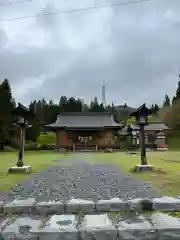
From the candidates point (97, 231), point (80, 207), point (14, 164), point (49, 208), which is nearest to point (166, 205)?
point (80, 207)

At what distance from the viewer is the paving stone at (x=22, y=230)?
3875 mm

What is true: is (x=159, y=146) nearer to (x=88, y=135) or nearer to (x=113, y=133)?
(x=113, y=133)

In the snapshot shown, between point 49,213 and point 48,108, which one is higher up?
point 48,108

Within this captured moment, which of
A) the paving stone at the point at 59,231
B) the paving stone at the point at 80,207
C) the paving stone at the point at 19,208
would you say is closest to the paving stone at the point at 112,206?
the paving stone at the point at 80,207

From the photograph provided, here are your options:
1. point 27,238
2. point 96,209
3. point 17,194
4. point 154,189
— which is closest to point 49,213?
point 96,209

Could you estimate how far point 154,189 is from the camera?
739cm

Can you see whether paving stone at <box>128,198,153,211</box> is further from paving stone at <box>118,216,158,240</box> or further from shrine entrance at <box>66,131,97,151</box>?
→ shrine entrance at <box>66,131,97,151</box>

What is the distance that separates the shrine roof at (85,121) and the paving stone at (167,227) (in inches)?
1307

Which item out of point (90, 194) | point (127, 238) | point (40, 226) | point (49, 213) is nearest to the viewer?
point (127, 238)

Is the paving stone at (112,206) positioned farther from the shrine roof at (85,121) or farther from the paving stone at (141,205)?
the shrine roof at (85,121)

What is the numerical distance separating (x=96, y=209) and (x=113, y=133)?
110ft

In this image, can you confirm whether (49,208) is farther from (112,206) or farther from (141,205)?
(141,205)

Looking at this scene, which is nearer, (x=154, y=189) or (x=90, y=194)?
(x=90, y=194)

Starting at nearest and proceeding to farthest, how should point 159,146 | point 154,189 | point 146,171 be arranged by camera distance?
point 154,189
point 146,171
point 159,146
